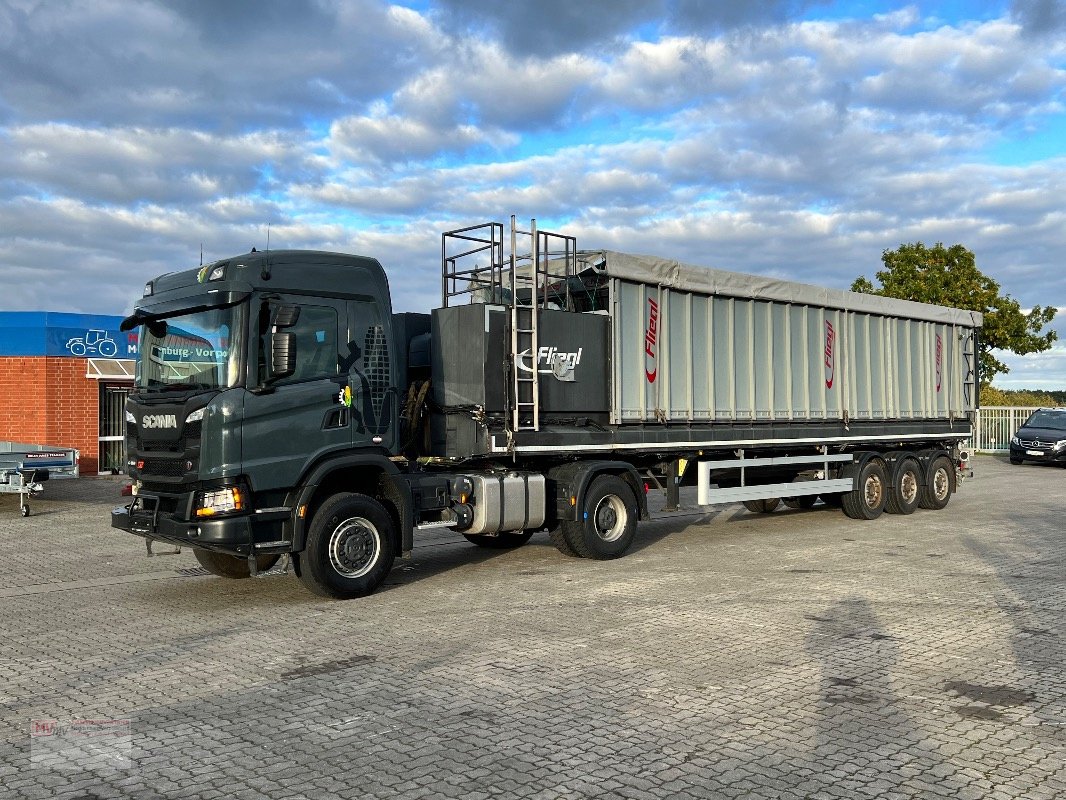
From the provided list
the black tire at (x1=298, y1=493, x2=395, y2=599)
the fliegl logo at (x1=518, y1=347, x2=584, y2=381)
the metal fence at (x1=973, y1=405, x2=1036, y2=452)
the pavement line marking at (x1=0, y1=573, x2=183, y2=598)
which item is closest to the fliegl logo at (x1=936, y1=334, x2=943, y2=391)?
the fliegl logo at (x1=518, y1=347, x2=584, y2=381)

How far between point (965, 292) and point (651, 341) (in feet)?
98.5

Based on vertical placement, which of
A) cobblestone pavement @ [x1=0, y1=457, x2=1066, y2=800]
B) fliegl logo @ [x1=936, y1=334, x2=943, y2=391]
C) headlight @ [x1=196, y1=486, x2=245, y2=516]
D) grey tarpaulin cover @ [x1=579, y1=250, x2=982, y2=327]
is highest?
grey tarpaulin cover @ [x1=579, y1=250, x2=982, y2=327]

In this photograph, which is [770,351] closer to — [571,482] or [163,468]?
[571,482]

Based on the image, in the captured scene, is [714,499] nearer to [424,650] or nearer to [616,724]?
[424,650]

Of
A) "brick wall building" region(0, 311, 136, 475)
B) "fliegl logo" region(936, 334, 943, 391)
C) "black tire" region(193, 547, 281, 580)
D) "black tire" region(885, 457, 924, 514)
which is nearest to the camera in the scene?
"black tire" region(193, 547, 281, 580)

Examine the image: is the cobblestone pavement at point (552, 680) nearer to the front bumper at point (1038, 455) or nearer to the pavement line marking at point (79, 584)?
the pavement line marking at point (79, 584)

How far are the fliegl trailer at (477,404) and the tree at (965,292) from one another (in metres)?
23.9

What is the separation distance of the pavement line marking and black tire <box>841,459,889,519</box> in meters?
10.1

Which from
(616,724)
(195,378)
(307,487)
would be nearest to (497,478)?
(307,487)

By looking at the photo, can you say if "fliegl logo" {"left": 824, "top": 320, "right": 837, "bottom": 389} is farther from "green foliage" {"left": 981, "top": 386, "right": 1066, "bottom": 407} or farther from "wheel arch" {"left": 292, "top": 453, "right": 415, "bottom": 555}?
"green foliage" {"left": 981, "top": 386, "right": 1066, "bottom": 407}

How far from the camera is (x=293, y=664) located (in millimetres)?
6613

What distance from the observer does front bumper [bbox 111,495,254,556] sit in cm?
814

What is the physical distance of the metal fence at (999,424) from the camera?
3712cm

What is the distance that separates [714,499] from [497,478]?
3.58 meters
